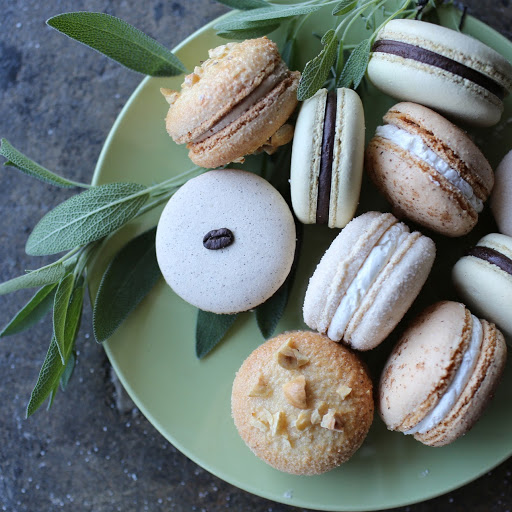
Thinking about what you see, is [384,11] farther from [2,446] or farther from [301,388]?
[2,446]

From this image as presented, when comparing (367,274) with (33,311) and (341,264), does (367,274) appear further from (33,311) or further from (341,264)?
(33,311)

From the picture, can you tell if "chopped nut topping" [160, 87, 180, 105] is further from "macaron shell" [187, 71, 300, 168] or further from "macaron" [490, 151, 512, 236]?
"macaron" [490, 151, 512, 236]

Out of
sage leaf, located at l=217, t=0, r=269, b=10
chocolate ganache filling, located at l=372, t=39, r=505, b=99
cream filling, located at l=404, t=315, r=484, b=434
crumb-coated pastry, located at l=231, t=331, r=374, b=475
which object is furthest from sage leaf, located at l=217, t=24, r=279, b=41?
cream filling, located at l=404, t=315, r=484, b=434

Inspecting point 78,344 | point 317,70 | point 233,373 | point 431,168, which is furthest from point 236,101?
point 78,344

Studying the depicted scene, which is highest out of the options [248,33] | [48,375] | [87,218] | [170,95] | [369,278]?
[248,33]

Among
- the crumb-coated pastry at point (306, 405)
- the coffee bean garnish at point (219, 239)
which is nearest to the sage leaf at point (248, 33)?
the coffee bean garnish at point (219, 239)

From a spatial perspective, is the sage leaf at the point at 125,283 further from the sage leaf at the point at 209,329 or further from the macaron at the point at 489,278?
the macaron at the point at 489,278

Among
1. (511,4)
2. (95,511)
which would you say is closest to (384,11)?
(511,4)
